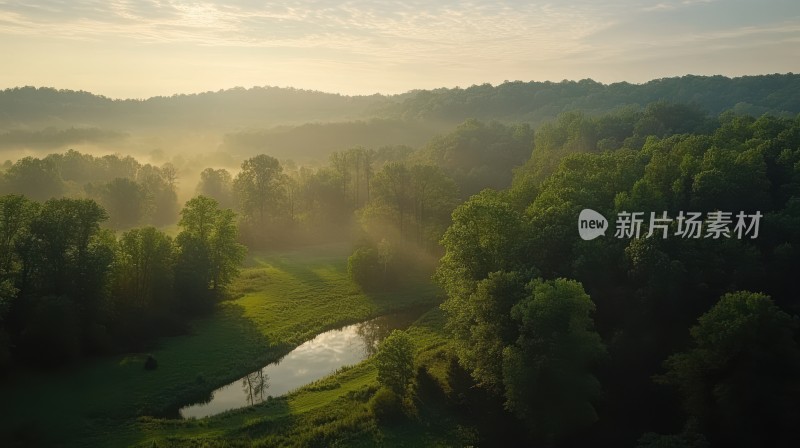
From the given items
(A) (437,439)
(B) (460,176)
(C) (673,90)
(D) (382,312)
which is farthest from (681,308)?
(C) (673,90)

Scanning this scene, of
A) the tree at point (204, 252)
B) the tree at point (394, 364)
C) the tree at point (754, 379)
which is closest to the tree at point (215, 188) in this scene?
the tree at point (204, 252)

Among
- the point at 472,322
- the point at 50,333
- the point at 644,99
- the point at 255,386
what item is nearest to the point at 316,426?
the point at 255,386

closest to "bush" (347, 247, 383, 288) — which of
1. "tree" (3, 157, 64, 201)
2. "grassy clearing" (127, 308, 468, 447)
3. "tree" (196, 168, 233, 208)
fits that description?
"grassy clearing" (127, 308, 468, 447)

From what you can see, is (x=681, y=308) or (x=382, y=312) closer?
(x=681, y=308)

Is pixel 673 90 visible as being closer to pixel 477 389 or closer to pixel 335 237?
pixel 335 237

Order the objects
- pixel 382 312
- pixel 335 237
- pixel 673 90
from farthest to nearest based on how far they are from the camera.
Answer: pixel 673 90, pixel 335 237, pixel 382 312

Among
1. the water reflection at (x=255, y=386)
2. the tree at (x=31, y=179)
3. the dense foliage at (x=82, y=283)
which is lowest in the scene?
the water reflection at (x=255, y=386)

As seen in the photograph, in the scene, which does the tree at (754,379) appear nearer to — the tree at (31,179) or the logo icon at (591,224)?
the logo icon at (591,224)
